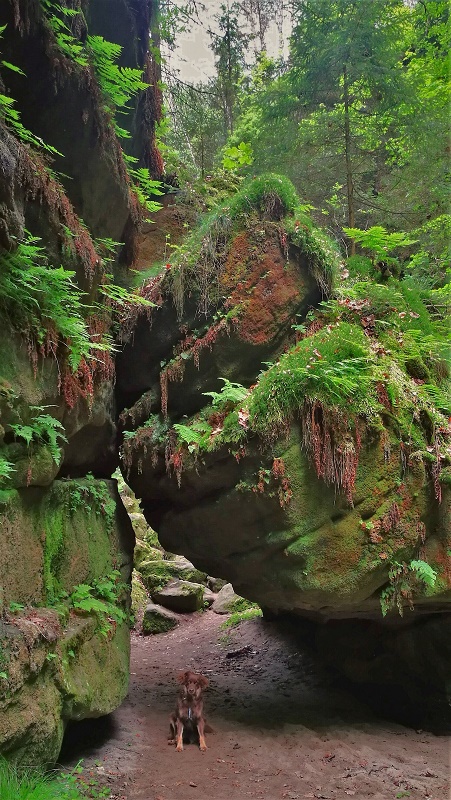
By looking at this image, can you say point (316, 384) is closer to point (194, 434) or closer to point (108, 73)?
point (194, 434)

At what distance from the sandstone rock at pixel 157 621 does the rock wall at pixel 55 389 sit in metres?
6.81

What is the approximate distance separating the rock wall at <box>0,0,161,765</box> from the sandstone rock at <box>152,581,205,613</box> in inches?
285

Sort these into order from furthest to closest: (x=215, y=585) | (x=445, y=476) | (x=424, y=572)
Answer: (x=215, y=585), (x=445, y=476), (x=424, y=572)

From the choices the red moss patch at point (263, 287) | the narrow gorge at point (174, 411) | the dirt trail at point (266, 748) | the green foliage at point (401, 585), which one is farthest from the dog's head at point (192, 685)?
the red moss patch at point (263, 287)

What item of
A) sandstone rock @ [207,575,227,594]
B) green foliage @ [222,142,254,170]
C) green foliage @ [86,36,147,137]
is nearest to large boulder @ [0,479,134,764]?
green foliage @ [86,36,147,137]

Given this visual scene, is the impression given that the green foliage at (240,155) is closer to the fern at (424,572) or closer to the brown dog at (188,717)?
the fern at (424,572)

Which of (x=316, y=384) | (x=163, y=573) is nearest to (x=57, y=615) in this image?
(x=316, y=384)

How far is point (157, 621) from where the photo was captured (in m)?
13.7

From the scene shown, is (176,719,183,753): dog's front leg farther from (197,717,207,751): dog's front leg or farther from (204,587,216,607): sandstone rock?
(204,587,216,607): sandstone rock

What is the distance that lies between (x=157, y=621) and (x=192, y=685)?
285 inches

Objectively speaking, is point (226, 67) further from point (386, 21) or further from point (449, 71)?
point (449, 71)

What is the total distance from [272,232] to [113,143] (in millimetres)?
2698

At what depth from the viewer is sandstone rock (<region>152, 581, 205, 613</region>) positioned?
47.1 ft

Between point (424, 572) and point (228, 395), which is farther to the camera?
point (228, 395)
